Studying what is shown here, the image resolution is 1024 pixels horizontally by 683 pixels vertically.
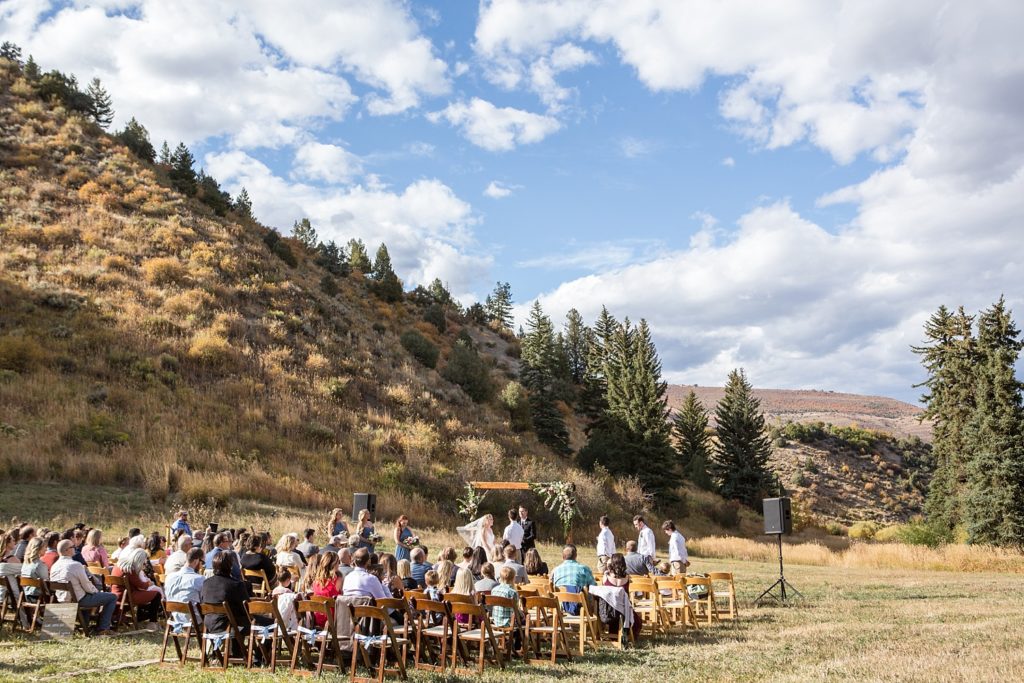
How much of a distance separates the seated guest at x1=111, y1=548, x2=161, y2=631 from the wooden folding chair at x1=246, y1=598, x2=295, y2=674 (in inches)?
123

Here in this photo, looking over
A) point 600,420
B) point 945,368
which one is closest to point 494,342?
point 600,420

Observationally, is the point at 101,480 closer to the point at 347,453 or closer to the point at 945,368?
the point at 347,453

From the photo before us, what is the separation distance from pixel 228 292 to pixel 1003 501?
3755 centimetres

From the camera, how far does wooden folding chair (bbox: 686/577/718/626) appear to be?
12.1m

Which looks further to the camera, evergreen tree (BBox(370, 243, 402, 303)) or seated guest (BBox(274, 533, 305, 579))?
evergreen tree (BBox(370, 243, 402, 303))

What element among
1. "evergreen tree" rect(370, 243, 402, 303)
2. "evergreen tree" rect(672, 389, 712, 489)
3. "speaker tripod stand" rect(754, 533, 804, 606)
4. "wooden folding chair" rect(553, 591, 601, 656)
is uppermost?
"evergreen tree" rect(370, 243, 402, 303)

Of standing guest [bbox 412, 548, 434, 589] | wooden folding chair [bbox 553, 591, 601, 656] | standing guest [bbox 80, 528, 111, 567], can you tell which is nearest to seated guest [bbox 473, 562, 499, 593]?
wooden folding chair [bbox 553, 591, 601, 656]

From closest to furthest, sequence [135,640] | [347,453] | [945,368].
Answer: [135,640] < [347,453] < [945,368]

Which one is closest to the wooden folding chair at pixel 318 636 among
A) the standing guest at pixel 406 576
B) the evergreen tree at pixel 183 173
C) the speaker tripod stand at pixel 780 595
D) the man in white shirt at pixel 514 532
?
the standing guest at pixel 406 576

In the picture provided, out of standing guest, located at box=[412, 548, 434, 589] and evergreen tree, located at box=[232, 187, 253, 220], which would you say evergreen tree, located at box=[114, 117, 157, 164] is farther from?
standing guest, located at box=[412, 548, 434, 589]

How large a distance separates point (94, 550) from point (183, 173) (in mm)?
48228

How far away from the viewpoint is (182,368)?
32.2 meters

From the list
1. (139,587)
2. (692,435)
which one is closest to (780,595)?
(139,587)

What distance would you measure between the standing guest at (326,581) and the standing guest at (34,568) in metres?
4.13
